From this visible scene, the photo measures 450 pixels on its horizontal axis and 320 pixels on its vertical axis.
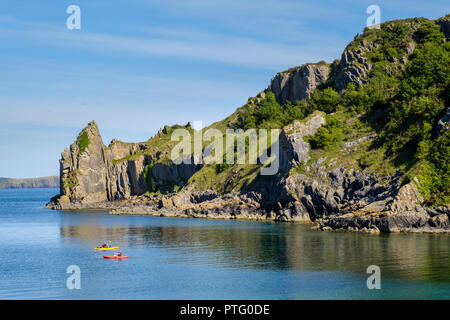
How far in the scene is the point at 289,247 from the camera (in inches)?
3378

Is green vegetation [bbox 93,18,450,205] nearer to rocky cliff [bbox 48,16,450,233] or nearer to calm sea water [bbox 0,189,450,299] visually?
rocky cliff [bbox 48,16,450,233]

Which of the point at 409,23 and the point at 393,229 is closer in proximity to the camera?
the point at 393,229

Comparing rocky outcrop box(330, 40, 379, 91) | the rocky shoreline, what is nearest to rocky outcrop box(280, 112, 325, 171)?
the rocky shoreline

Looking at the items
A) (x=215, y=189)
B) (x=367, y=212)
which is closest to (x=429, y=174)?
(x=367, y=212)

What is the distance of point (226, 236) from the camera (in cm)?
10256

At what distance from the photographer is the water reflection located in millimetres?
68000

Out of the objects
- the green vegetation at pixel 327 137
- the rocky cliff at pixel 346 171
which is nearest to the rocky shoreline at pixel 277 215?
the rocky cliff at pixel 346 171

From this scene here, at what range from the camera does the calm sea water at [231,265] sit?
184 ft

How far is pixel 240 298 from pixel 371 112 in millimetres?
103871

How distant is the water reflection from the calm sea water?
0.14 metres

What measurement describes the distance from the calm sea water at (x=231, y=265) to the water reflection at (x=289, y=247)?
14 cm

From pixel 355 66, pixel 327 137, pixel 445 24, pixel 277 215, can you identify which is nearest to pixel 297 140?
pixel 327 137

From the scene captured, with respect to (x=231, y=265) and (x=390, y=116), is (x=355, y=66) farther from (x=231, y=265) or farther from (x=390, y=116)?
(x=231, y=265)

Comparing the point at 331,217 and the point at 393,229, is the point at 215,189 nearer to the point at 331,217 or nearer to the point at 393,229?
the point at 331,217
